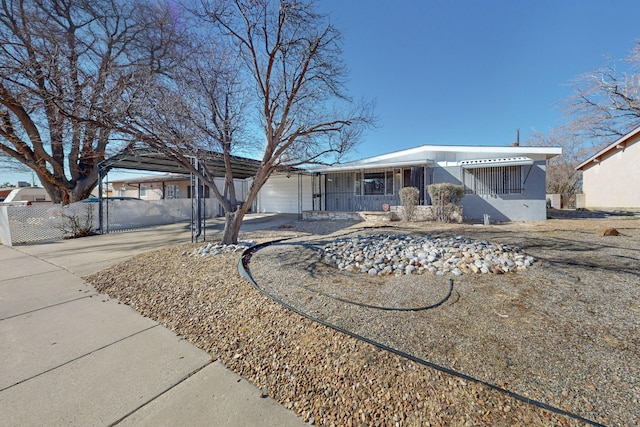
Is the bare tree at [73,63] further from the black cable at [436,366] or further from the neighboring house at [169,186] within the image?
the neighboring house at [169,186]

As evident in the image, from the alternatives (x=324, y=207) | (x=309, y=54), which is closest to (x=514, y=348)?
(x=309, y=54)

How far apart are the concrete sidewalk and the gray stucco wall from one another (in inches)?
458

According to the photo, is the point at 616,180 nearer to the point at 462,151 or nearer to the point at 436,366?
the point at 462,151

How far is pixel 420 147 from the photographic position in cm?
1227

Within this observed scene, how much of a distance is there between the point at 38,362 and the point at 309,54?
19.8 ft

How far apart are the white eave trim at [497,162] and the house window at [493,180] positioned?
43 centimetres

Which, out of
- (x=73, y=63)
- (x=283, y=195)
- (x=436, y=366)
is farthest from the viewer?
(x=283, y=195)

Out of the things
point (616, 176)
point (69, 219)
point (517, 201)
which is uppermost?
point (616, 176)

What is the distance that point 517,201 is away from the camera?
10.3m

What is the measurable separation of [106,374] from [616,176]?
2423 cm

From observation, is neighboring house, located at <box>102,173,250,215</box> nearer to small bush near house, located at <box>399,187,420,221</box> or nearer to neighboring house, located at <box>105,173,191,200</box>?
neighboring house, located at <box>105,173,191,200</box>

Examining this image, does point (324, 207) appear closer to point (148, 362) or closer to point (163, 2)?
point (163, 2)

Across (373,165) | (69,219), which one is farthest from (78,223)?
(373,165)

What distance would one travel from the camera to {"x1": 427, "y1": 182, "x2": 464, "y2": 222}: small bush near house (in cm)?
949
